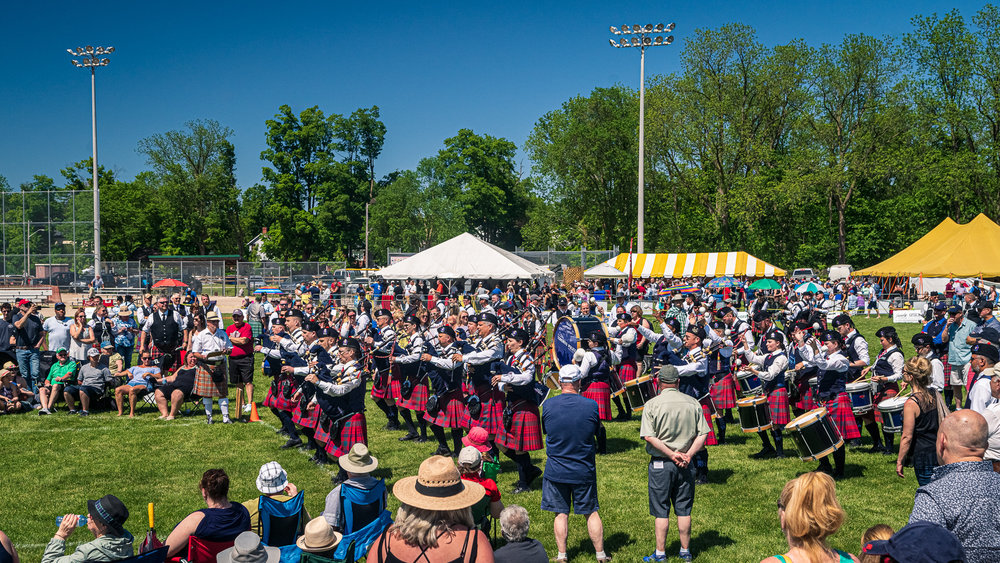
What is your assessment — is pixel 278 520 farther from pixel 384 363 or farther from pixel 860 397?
pixel 860 397

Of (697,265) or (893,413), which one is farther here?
(697,265)

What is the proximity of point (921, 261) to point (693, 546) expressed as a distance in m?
30.4

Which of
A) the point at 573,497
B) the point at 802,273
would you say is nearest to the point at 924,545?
the point at 573,497

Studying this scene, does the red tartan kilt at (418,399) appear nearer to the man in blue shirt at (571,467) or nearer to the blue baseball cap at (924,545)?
the man in blue shirt at (571,467)

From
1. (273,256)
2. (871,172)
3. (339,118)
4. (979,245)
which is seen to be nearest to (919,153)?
(871,172)

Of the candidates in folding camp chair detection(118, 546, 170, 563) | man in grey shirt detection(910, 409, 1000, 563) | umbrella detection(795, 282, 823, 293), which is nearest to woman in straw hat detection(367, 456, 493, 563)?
folding camp chair detection(118, 546, 170, 563)

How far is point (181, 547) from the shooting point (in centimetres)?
453

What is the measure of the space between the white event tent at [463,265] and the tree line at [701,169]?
22987mm

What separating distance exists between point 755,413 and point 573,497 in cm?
379

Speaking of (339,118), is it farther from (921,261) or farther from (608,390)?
(608,390)

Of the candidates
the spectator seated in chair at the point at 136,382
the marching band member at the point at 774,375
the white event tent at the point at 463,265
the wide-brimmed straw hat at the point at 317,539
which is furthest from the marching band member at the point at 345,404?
the white event tent at the point at 463,265

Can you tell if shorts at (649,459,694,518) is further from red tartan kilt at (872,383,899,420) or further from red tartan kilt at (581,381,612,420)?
red tartan kilt at (581,381,612,420)

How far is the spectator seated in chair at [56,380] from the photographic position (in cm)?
1202

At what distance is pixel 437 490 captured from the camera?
3.56 meters
